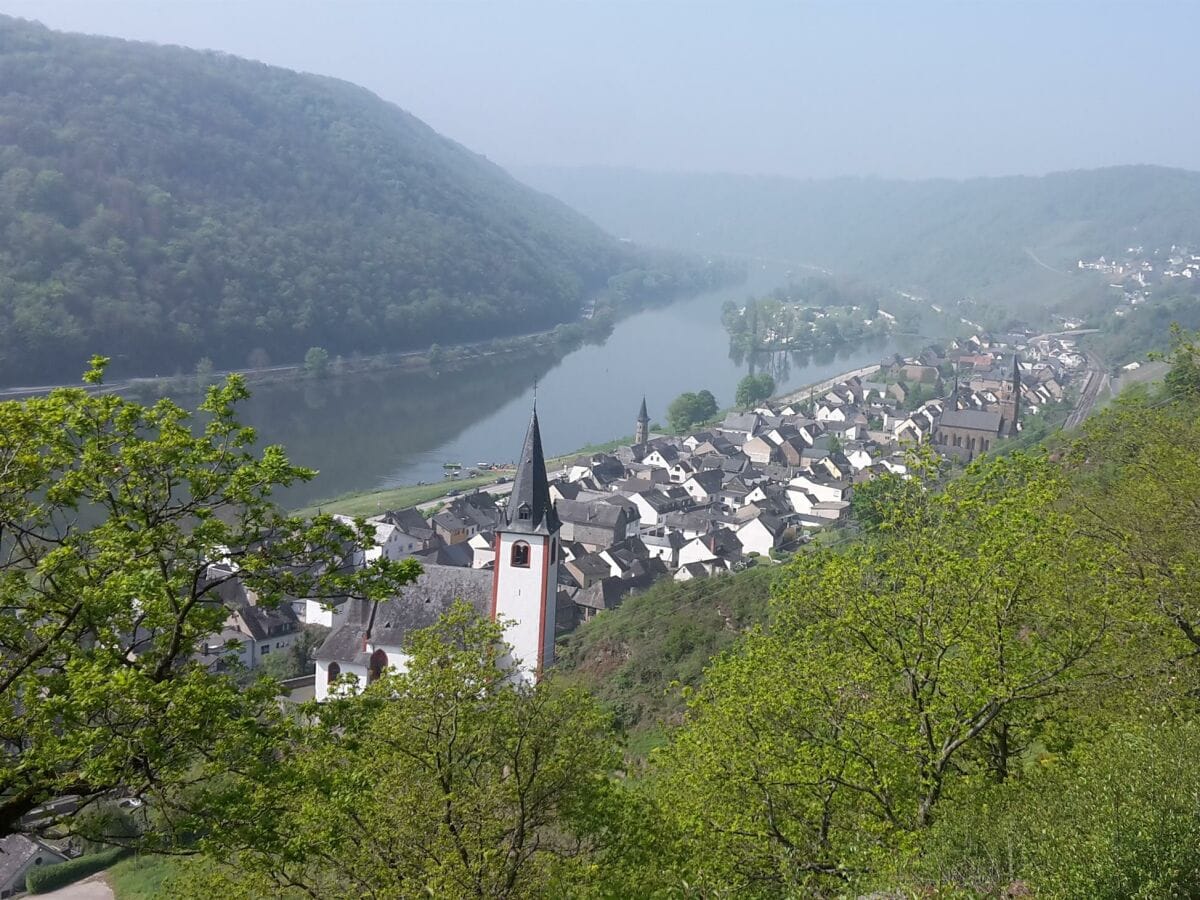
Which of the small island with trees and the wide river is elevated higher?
the small island with trees

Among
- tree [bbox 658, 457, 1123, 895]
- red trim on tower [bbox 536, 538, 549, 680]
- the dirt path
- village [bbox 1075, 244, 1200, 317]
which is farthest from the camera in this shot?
village [bbox 1075, 244, 1200, 317]

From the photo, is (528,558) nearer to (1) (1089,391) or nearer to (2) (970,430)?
(2) (970,430)

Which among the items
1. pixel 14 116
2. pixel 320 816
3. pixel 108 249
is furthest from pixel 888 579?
pixel 14 116

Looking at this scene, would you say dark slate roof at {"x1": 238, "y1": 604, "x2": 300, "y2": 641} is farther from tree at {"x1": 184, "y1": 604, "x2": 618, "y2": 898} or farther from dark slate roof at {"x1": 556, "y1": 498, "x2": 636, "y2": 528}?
tree at {"x1": 184, "y1": 604, "x2": 618, "y2": 898}

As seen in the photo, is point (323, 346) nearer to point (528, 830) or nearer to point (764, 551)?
point (764, 551)

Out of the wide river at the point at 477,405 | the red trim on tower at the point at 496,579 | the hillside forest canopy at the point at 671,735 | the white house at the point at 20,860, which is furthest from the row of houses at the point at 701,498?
the hillside forest canopy at the point at 671,735

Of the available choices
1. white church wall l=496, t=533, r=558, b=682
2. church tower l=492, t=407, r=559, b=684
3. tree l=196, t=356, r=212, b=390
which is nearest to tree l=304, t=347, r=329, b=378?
tree l=196, t=356, r=212, b=390
